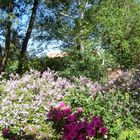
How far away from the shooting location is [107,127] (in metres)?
8.07

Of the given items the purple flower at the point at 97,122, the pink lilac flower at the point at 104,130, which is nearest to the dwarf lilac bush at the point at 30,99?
the purple flower at the point at 97,122

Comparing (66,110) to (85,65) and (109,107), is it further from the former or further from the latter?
(85,65)

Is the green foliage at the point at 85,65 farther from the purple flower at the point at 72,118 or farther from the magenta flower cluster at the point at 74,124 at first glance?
the purple flower at the point at 72,118

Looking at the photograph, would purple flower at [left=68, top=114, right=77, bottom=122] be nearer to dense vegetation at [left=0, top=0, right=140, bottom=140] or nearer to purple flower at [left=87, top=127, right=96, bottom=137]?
dense vegetation at [left=0, top=0, right=140, bottom=140]

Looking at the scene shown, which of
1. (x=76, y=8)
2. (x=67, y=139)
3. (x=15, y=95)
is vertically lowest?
(x=67, y=139)

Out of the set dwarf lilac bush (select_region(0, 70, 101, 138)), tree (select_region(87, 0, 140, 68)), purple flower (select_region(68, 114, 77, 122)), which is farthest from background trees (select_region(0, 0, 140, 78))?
purple flower (select_region(68, 114, 77, 122))

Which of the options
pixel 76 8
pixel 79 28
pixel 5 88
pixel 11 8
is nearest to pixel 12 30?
pixel 11 8

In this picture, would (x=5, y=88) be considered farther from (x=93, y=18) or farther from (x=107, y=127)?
(x=93, y=18)

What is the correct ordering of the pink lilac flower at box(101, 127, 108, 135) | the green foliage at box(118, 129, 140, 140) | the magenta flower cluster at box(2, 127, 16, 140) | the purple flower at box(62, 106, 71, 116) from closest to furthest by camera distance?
the green foliage at box(118, 129, 140, 140)
the pink lilac flower at box(101, 127, 108, 135)
the magenta flower cluster at box(2, 127, 16, 140)
the purple flower at box(62, 106, 71, 116)

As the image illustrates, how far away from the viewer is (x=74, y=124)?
8.00 meters

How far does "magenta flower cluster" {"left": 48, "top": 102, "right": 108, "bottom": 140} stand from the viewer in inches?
299

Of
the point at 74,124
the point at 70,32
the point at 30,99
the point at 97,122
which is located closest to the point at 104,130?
the point at 97,122

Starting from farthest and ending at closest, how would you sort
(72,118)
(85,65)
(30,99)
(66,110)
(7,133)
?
1. (85,65)
2. (30,99)
3. (66,110)
4. (72,118)
5. (7,133)

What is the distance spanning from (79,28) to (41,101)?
364 inches
